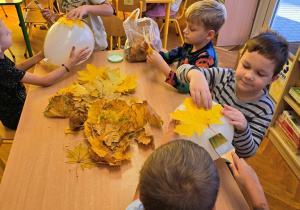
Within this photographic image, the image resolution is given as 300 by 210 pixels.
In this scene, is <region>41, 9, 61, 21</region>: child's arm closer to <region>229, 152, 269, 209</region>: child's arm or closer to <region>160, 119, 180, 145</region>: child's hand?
<region>160, 119, 180, 145</region>: child's hand

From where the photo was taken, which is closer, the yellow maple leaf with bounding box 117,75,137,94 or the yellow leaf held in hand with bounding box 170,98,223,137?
the yellow leaf held in hand with bounding box 170,98,223,137

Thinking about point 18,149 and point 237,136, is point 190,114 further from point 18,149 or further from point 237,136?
point 18,149

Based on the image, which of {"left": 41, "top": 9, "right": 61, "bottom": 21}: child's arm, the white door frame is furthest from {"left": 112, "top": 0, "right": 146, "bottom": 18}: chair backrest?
the white door frame

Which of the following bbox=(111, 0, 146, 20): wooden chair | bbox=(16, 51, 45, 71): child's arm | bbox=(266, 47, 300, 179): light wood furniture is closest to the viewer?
bbox=(16, 51, 45, 71): child's arm

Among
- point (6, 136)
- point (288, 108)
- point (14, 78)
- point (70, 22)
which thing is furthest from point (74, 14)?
point (288, 108)

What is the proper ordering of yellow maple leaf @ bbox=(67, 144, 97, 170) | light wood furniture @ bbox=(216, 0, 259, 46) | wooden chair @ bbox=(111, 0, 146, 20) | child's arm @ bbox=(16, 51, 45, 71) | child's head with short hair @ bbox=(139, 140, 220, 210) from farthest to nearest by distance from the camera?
light wood furniture @ bbox=(216, 0, 259, 46) → wooden chair @ bbox=(111, 0, 146, 20) → child's arm @ bbox=(16, 51, 45, 71) → yellow maple leaf @ bbox=(67, 144, 97, 170) → child's head with short hair @ bbox=(139, 140, 220, 210)

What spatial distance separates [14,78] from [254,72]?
1057 mm

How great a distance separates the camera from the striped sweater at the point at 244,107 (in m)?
0.90

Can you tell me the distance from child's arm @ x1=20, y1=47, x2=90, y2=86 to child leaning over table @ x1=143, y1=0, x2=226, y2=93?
0.35 metres

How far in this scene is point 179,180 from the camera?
45 cm

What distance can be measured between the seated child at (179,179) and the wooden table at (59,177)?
0.32 meters

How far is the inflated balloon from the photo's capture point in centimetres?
122

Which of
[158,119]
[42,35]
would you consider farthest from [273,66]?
[42,35]

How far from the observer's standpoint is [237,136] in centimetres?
87
